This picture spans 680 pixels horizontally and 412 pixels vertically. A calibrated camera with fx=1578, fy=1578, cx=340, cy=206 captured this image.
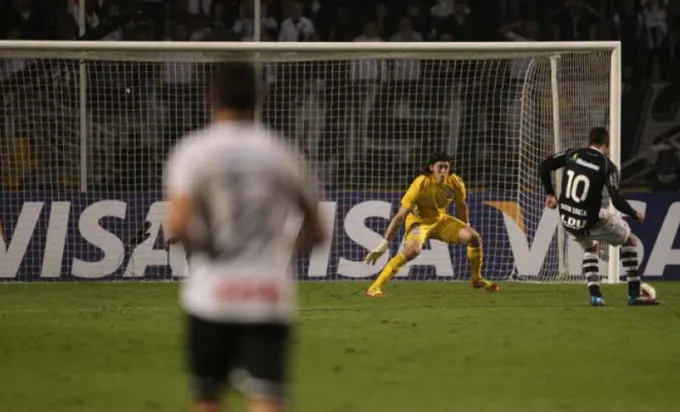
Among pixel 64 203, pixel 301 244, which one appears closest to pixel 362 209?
pixel 64 203

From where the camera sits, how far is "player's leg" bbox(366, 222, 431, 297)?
18094mm

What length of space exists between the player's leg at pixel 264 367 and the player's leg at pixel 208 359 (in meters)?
0.07

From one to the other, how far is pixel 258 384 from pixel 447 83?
54.2ft

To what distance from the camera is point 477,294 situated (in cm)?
1859

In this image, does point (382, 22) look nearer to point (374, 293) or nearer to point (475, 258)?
point (475, 258)

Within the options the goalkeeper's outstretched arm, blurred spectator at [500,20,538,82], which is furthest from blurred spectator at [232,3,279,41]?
the goalkeeper's outstretched arm

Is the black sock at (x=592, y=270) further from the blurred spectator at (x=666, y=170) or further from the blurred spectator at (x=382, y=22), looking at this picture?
the blurred spectator at (x=382, y=22)

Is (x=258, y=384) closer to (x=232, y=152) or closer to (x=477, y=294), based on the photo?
(x=232, y=152)

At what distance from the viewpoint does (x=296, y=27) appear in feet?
80.8

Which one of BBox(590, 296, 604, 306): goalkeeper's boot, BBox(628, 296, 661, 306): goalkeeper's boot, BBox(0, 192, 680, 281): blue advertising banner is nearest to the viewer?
BBox(590, 296, 604, 306): goalkeeper's boot

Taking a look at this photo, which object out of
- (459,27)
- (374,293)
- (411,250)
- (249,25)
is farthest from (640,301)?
(249,25)

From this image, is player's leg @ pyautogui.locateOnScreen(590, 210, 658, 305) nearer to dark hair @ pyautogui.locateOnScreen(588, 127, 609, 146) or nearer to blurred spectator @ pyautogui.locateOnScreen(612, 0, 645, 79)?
dark hair @ pyautogui.locateOnScreen(588, 127, 609, 146)

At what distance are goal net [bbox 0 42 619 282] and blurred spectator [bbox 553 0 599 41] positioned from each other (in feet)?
12.1

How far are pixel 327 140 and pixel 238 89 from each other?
15.3 m
